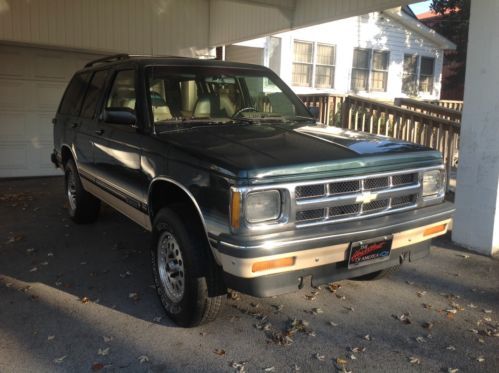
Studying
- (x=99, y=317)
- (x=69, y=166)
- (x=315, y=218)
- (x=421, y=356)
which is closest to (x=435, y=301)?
(x=421, y=356)

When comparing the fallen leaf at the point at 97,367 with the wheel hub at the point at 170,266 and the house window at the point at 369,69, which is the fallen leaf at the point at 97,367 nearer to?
the wheel hub at the point at 170,266

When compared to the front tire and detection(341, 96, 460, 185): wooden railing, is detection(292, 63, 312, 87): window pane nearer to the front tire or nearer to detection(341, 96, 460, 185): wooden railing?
detection(341, 96, 460, 185): wooden railing

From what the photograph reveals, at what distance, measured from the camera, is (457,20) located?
2136cm

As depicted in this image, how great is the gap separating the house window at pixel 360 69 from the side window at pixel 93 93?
12398 millimetres

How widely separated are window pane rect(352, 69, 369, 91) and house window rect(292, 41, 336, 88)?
1.03 m

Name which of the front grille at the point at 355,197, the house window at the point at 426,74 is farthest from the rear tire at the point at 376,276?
the house window at the point at 426,74

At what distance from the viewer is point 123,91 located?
479 cm

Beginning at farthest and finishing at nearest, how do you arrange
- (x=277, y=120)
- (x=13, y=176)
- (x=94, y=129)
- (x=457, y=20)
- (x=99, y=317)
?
1. (x=457, y=20)
2. (x=13, y=176)
3. (x=94, y=129)
4. (x=277, y=120)
5. (x=99, y=317)

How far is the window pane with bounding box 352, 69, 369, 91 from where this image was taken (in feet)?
54.7

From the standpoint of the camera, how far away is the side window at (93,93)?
530cm

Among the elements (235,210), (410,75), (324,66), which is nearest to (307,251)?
(235,210)

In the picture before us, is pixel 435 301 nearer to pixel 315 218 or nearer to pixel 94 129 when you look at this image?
pixel 315 218

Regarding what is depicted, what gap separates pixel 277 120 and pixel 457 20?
20.1 m

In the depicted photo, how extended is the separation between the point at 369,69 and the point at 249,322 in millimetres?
Result: 14577
